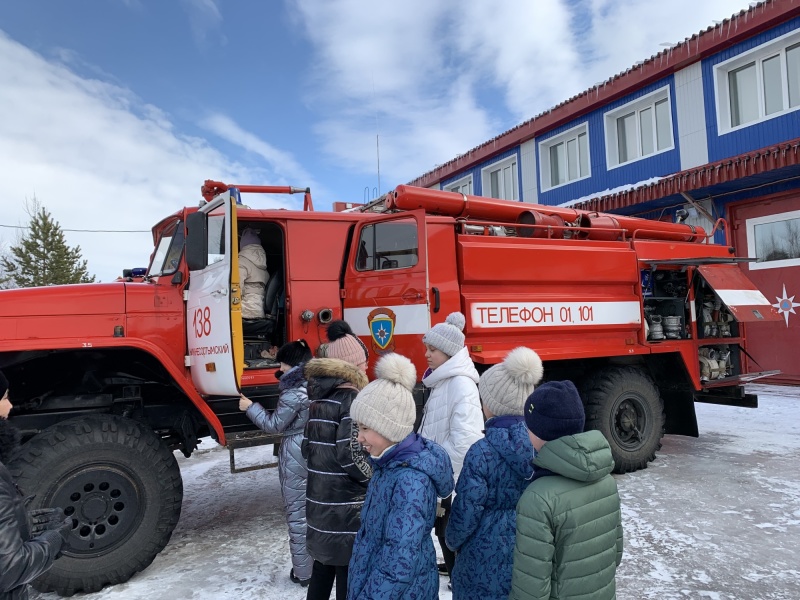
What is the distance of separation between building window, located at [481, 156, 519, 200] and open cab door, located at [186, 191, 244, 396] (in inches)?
519

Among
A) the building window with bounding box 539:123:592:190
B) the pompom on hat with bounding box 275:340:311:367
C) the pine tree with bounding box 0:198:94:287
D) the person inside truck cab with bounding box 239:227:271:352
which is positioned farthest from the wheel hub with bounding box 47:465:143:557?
the pine tree with bounding box 0:198:94:287

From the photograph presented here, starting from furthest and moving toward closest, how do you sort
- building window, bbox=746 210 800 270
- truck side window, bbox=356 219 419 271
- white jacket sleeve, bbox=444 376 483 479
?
1. building window, bbox=746 210 800 270
2. truck side window, bbox=356 219 419 271
3. white jacket sleeve, bbox=444 376 483 479

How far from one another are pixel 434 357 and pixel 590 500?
5.32ft

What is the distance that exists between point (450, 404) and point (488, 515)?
40.9 inches

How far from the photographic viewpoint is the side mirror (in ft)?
13.1

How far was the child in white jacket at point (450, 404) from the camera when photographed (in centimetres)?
310

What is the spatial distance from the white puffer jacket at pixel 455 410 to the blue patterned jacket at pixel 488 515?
2.67 feet

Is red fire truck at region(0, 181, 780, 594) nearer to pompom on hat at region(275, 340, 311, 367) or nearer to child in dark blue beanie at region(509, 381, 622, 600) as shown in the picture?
pompom on hat at region(275, 340, 311, 367)

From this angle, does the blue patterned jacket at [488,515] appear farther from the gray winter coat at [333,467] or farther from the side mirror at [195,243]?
the side mirror at [195,243]

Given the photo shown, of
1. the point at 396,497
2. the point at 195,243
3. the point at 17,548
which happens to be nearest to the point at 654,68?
the point at 195,243

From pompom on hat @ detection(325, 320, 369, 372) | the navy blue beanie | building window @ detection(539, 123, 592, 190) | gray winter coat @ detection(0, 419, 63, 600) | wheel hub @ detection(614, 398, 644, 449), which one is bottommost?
wheel hub @ detection(614, 398, 644, 449)

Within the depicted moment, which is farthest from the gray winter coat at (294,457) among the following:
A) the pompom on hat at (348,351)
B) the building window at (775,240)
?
the building window at (775,240)

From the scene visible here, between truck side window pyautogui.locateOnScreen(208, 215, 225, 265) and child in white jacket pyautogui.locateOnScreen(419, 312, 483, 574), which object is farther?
truck side window pyautogui.locateOnScreen(208, 215, 225, 265)

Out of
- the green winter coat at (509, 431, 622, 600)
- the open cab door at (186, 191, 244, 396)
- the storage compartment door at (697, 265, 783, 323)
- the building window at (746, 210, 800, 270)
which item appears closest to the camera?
the green winter coat at (509, 431, 622, 600)
